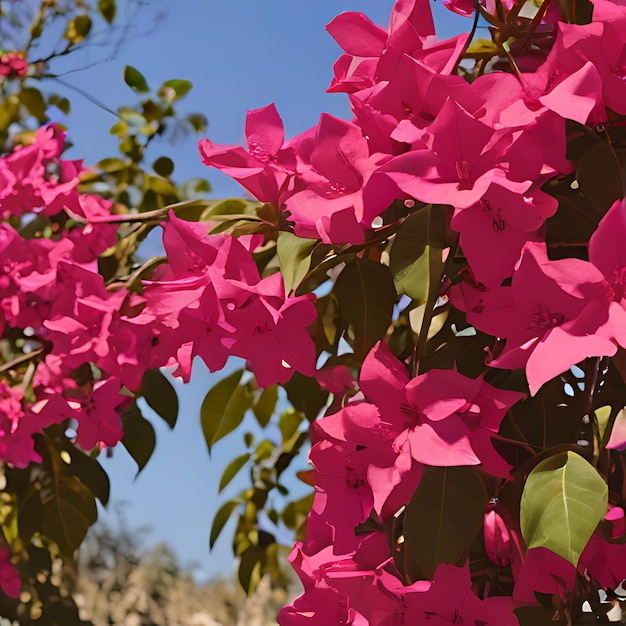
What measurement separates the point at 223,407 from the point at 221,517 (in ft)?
1.10

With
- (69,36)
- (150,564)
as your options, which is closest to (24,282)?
(69,36)

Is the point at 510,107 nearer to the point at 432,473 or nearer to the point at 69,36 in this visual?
the point at 432,473

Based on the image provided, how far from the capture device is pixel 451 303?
0.47m

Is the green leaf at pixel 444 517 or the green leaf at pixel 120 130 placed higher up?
the green leaf at pixel 120 130

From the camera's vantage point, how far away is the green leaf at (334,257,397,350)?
479mm

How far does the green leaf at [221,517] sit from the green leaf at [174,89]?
59 cm

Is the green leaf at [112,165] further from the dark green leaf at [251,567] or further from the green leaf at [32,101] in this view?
the dark green leaf at [251,567]

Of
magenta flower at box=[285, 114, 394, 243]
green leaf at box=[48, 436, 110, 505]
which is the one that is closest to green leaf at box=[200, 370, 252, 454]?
green leaf at box=[48, 436, 110, 505]

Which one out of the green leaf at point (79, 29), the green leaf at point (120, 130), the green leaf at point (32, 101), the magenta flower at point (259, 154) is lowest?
the magenta flower at point (259, 154)

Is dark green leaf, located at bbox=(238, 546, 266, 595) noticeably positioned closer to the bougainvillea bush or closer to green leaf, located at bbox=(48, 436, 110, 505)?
green leaf, located at bbox=(48, 436, 110, 505)

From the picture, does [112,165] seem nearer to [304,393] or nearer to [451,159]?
[304,393]

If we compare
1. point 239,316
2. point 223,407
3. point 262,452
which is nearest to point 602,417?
point 239,316

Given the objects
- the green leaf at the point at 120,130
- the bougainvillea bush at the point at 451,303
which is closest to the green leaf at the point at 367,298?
the bougainvillea bush at the point at 451,303

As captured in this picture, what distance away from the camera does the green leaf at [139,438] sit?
77cm
